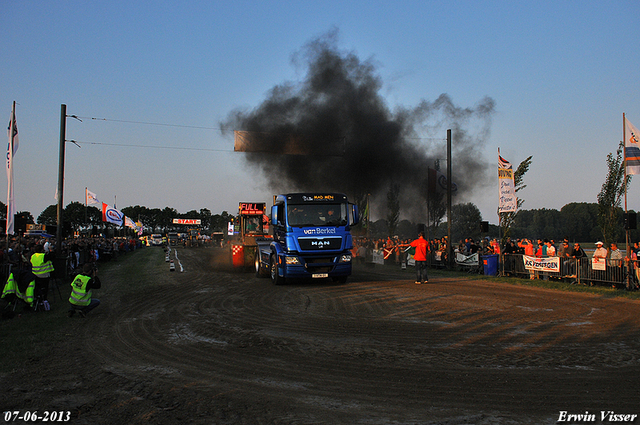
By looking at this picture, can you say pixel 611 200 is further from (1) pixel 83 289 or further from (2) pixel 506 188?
(1) pixel 83 289

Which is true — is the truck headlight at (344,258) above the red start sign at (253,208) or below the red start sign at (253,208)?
below

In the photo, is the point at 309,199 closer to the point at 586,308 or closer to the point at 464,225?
the point at 586,308

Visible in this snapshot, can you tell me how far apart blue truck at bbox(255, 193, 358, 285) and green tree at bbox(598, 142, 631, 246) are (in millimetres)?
10026

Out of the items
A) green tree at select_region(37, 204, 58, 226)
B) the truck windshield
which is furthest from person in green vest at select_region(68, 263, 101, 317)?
green tree at select_region(37, 204, 58, 226)

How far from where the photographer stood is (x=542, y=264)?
1725 cm

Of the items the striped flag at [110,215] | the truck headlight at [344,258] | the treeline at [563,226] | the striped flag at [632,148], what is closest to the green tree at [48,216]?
the striped flag at [110,215]

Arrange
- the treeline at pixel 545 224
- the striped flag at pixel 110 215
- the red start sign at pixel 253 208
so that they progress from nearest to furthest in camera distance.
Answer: the red start sign at pixel 253 208 < the striped flag at pixel 110 215 < the treeline at pixel 545 224

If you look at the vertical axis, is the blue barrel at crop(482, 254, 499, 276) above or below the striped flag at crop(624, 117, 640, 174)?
below

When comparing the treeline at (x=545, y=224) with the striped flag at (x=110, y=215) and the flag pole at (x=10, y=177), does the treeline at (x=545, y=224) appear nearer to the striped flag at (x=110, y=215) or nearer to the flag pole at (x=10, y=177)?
the striped flag at (x=110, y=215)

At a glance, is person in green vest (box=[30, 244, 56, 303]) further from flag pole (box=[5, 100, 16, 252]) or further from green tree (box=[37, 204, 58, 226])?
green tree (box=[37, 204, 58, 226])

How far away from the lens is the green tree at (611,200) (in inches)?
688

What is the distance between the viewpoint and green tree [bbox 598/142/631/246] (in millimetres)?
17469

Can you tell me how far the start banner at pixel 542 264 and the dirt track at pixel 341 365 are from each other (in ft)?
17.5

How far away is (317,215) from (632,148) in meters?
10.8
